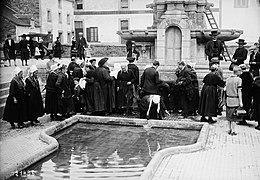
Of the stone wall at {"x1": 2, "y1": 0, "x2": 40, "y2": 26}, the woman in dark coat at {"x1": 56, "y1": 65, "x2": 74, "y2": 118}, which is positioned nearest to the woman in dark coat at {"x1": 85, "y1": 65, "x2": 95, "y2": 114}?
the woman in dark coat at {"x1": 56, "y1": 65, "x2": 74, "y2": 118}

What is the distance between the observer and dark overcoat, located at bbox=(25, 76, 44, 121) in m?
12.1

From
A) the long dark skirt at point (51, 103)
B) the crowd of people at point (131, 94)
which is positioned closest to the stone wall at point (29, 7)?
the crowd of people at point (131, 94)

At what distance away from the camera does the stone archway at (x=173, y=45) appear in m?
16.6

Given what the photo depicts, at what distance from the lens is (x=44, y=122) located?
12695 millimetres

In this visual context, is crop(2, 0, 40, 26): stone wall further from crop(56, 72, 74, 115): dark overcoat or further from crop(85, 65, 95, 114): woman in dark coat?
crop(56, 72, 74, 115): dark overcoat

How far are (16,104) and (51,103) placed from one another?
4.44 feet

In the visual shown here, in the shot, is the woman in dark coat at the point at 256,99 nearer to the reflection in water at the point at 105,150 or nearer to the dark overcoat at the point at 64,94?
the reflection in water at the point at 105,150

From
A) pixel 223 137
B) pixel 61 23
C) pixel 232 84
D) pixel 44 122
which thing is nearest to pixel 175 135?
pixel 223 137

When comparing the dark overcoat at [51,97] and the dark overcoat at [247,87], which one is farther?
the dark overcoat at [51,97]

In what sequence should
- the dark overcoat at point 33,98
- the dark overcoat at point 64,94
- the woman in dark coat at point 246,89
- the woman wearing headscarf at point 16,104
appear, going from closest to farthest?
the woman wearing headscarf at point 16,104 → the dark overcoat at point 33,98 → the woman in dark coat at point 246,89 → the dark overcoat at point 64,94

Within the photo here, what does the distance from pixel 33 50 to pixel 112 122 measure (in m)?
17.3

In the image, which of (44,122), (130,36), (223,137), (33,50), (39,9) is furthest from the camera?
(39,9)

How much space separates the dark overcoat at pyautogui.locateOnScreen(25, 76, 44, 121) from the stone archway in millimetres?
6613

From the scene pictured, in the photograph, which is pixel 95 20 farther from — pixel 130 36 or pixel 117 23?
pixel 130 36
